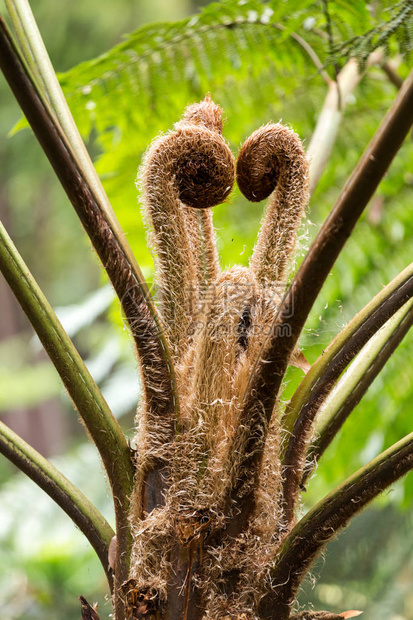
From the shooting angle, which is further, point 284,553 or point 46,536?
point 46,536

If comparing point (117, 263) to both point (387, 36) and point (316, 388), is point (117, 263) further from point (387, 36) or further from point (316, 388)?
point (387, 36)

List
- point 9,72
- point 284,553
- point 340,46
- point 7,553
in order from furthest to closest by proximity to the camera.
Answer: point 7,553 < point 340,46 < point 284,553 < point 9,72

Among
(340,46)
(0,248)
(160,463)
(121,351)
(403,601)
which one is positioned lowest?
(403,601)

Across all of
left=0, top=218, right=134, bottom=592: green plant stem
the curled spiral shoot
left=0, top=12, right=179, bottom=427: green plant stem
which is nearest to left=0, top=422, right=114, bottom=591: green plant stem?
left=0, top=218, right=134, bottom=592: green plant stem

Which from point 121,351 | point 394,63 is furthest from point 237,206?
point 121,351

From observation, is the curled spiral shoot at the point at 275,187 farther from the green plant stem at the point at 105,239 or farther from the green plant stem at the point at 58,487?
the green plant stem at the point at 58,487

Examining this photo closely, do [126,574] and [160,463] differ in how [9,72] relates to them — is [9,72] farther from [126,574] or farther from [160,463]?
[126,574]

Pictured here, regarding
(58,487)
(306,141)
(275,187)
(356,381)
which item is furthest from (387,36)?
(306,141)

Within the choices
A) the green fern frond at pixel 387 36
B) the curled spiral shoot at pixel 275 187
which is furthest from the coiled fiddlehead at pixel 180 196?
the green fern frond at pixel 387 36
